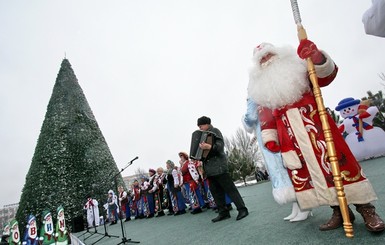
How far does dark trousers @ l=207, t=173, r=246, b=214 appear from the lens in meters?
3.85

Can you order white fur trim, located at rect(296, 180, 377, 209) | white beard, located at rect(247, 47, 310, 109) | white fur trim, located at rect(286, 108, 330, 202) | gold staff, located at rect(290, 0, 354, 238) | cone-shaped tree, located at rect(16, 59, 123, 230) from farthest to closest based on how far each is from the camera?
cone-shaped tree, located at rect(16, 59, 123, 230) < white beard, located at rect(247, 47, 310, 109) < white fur trim, located at rect(286, 108, 330, 202) < white fur trim, located at rect(296, 180, 377, 209) < gold staff, located at rect(290, 0, 354, 238)

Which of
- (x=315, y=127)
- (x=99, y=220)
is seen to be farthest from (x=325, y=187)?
(x=99, y=220)

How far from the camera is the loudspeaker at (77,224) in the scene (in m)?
11.0

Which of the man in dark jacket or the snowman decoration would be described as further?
the snowman decoration

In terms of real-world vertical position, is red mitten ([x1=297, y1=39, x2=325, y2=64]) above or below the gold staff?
above

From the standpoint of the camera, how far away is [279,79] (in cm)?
243

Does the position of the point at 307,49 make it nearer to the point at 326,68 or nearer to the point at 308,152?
the point at 326,68

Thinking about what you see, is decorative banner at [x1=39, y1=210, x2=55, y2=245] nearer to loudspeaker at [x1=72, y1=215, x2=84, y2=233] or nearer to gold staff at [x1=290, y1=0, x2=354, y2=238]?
loudspeaker at [x1=72, y1=215, x2=84, y2=233]

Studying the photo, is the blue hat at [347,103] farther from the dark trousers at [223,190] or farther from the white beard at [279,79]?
the white beard at [279,79]

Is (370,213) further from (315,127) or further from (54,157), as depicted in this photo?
(54,157)

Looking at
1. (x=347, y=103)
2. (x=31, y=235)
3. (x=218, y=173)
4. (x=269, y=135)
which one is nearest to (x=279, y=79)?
(x=269, y=135)

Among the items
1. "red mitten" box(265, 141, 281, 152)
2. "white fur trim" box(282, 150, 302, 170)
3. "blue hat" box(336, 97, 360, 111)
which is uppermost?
"blue hat" box(336, 97, 360, 111)

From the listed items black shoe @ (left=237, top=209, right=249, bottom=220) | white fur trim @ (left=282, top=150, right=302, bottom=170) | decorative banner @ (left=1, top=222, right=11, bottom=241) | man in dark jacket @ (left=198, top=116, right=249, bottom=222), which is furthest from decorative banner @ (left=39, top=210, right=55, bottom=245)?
white fur trim @ (left=282, top=150, right=302, bottom=170)

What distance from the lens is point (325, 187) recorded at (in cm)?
207
